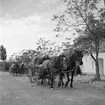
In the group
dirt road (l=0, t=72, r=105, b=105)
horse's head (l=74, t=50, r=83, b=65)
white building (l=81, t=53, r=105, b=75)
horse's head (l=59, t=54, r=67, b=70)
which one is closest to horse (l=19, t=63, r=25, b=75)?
white building (l=81, t=53, r=105, b=75)

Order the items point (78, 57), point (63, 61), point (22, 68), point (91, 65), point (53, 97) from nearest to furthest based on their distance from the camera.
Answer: point (53, 97)
point (78, 57)
point (63, 61)
point (91, 65)
point (22, 68)

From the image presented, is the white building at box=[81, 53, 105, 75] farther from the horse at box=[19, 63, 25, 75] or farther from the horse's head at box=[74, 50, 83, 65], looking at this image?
the horse's head at box=[74, 50, 83, 65]

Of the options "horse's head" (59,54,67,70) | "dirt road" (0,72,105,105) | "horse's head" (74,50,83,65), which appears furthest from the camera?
"horse's head" (59,54,67,70)

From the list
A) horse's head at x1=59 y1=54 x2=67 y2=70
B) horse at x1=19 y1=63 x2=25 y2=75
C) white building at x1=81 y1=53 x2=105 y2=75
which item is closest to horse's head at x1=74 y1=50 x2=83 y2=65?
horse's head at x1=59 y1=54 x2=67 y2=70

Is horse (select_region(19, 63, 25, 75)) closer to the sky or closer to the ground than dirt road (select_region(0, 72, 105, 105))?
closer to the sky

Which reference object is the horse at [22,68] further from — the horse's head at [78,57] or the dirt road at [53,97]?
the dirt road at [53,97]

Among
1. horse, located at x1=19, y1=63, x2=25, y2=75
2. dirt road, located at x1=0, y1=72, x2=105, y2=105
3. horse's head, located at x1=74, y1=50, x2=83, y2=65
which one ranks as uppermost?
horse's head, located at x1=74, y1=50, x2=83, y2=65

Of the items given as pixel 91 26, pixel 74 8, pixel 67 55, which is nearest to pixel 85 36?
pixel 91 26

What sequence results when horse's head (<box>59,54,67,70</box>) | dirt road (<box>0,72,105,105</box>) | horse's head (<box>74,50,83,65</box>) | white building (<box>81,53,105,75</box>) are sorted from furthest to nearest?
white building (<box>81,53,105,75</box>)
horse's head (<box>59,54,67,70</box>)
horse's head (<box>74,50,83,65</box>)
dirt road (<box>0,72,105,105</box>)

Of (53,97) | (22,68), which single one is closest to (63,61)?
(53,97)

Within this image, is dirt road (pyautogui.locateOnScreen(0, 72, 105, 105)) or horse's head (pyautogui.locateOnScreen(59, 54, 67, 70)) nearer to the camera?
dirt road (pyautogui.locateOnScreen(0, 72, 105, 105))

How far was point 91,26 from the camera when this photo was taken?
1639 cm

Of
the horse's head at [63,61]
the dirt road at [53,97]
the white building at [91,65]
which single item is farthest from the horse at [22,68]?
the dirt road at [53,97]

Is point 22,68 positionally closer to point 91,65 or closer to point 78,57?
point 91,65
